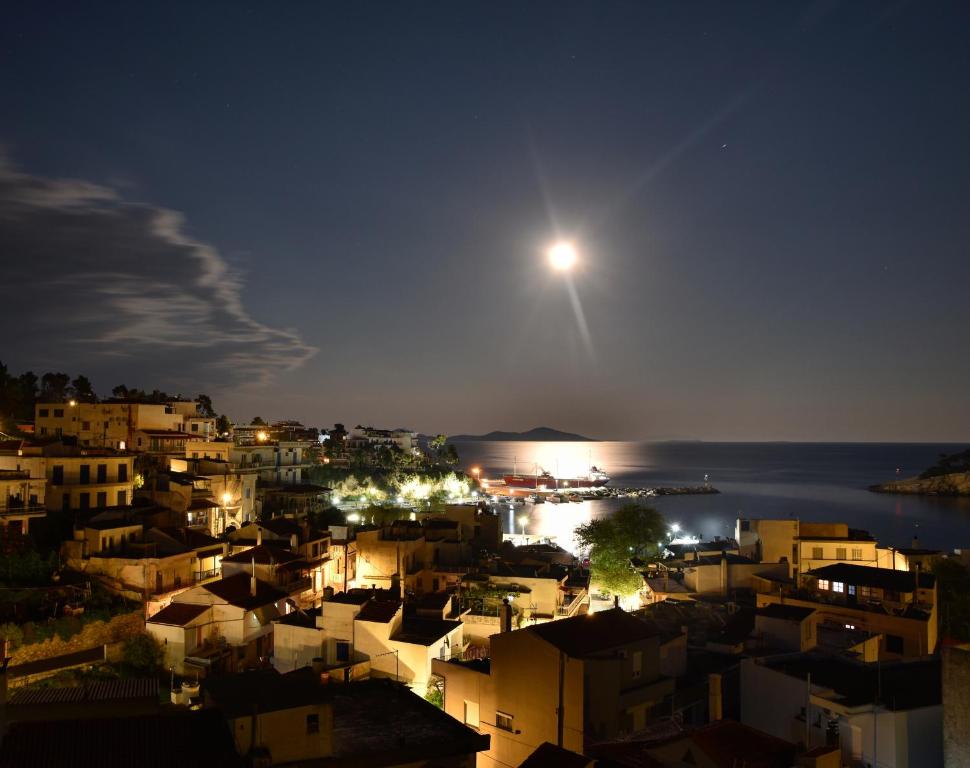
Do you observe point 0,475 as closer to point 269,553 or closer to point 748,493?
point 269,553

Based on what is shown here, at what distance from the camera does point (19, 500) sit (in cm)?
1778

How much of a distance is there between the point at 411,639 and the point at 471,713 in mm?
2972

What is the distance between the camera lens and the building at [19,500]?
56.4ft

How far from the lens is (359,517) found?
106 ft

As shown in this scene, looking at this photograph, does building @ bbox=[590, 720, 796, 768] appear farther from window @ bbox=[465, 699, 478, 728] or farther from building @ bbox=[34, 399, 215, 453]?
building @ bbox=[34, 399, 215, 453]

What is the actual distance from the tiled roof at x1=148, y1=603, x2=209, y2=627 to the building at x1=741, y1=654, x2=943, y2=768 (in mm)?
11682

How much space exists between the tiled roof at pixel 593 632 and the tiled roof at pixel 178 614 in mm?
8634

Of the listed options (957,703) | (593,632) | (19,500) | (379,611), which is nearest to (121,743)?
(593,632)

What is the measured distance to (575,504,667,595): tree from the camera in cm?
2203

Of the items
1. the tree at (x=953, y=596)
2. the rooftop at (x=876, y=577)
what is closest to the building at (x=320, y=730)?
the rooftop at (x=876, y=577)

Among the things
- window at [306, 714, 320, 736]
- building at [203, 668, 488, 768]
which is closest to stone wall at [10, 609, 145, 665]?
building at [203, 668, 488, 768]

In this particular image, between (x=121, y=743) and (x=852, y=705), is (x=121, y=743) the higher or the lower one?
the higher one

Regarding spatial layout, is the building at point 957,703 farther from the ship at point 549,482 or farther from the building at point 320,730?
the ship at point 549,482

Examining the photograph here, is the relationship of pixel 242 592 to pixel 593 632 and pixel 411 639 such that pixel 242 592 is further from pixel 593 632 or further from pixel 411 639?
pixel 593 632
